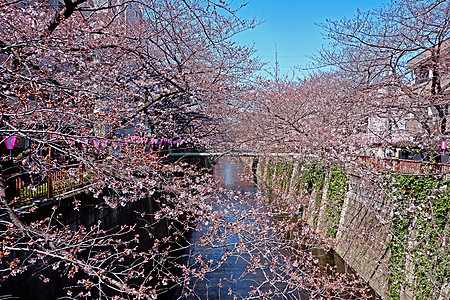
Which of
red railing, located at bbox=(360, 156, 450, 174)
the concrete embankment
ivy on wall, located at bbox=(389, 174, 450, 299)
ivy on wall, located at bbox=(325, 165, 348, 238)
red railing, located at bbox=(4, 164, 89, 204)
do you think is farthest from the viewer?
ivy on wall, located at bbox=(325, 165, 348, 238)

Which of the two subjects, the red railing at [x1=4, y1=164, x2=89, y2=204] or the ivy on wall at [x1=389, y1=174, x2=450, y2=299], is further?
the ivy on wall at [x1=389, y1=174, x2=450, y2=299]

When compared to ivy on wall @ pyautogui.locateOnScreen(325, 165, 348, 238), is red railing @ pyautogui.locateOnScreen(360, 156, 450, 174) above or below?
above

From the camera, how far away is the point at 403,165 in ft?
33.8

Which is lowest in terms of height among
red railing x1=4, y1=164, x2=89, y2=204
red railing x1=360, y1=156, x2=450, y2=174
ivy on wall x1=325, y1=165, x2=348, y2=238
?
ivy on wall x1=325, y1=165, x2=348, y2=238

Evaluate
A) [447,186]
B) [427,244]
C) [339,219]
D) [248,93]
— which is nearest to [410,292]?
[427,244]

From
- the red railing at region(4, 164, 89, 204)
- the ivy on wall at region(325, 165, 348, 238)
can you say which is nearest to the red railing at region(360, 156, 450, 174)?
the ivy on wall at region(325, 165, 348, 238)

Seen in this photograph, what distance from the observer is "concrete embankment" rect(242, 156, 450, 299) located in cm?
768

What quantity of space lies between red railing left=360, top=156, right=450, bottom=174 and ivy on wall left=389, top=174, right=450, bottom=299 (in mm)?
331

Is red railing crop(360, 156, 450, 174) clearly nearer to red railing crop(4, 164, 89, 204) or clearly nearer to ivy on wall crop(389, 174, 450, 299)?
ivy on wall crop(389, 174, 450, 299)

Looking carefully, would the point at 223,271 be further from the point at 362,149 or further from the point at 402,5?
the point at 402,5

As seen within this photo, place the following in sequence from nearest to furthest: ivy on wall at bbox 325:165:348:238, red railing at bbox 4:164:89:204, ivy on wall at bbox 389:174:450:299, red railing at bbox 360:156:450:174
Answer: red railing at bbox 4:164:89:204, ivy on wall at bbox 389:174:450:299, red railing at bbox 360:156:450:174, ivy on wall at bbox 325:165:348:238

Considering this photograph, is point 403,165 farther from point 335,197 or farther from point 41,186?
point 41,186

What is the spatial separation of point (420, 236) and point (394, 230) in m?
1.35

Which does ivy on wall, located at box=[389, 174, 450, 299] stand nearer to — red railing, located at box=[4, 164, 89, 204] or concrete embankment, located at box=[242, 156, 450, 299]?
concrete embankment, located at box=[242, 156, 450, 299]
